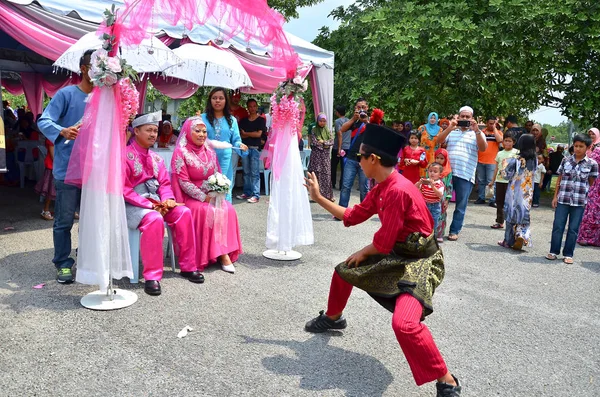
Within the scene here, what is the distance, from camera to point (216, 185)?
196 inches

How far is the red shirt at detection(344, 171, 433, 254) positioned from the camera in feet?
9.59

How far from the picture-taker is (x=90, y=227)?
3.84 metres

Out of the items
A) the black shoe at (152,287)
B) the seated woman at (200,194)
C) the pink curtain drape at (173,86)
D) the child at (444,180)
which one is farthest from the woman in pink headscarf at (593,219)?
the pink curtain drape at (173,86)

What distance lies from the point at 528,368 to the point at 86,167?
140 inches

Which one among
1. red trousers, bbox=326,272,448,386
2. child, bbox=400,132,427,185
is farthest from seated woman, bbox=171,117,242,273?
child, bbox=400,132,427,185

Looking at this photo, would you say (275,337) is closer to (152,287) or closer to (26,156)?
(152,287)

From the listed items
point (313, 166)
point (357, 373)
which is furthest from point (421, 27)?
point (357, 373)

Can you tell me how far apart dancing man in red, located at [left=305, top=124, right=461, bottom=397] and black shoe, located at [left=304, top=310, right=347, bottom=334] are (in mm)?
526

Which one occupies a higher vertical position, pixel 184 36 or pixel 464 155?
pixel 184 36

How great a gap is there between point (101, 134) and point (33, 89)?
1114cm

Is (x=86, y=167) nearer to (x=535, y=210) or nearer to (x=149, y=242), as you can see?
(x=149, y=242)

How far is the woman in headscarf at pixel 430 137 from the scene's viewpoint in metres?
7.59

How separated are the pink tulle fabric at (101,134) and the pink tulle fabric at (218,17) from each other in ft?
1.76

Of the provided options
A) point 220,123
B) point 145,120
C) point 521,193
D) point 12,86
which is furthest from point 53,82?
point 521,193
